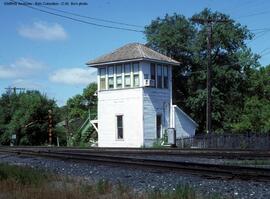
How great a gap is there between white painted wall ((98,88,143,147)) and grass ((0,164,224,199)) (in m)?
29.0

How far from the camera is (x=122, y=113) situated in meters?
43.2

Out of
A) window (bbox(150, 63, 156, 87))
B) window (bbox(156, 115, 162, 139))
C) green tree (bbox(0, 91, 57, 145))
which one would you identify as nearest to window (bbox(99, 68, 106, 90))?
window (bbox(150, 63, 156, 87))

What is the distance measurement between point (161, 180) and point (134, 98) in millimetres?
29711

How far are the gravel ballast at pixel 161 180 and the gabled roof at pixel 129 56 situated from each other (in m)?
24.3

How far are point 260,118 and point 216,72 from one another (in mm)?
7803

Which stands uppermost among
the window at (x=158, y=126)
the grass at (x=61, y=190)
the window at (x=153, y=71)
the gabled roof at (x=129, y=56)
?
the gabled roof at (x=129, y=56)

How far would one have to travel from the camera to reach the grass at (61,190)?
9.55m

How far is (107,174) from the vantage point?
15.1m

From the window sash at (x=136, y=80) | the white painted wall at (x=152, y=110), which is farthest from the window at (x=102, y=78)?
the white painted wall at (x=152, y=110)

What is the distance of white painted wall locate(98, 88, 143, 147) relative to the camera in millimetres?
42219

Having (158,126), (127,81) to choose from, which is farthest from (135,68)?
(158,126)

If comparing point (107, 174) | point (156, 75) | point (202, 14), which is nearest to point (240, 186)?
point (107, 174)

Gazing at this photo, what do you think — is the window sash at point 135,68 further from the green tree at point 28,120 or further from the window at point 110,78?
the green tree at point 28,120

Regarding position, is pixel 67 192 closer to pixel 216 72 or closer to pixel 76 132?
pixel 76 132
